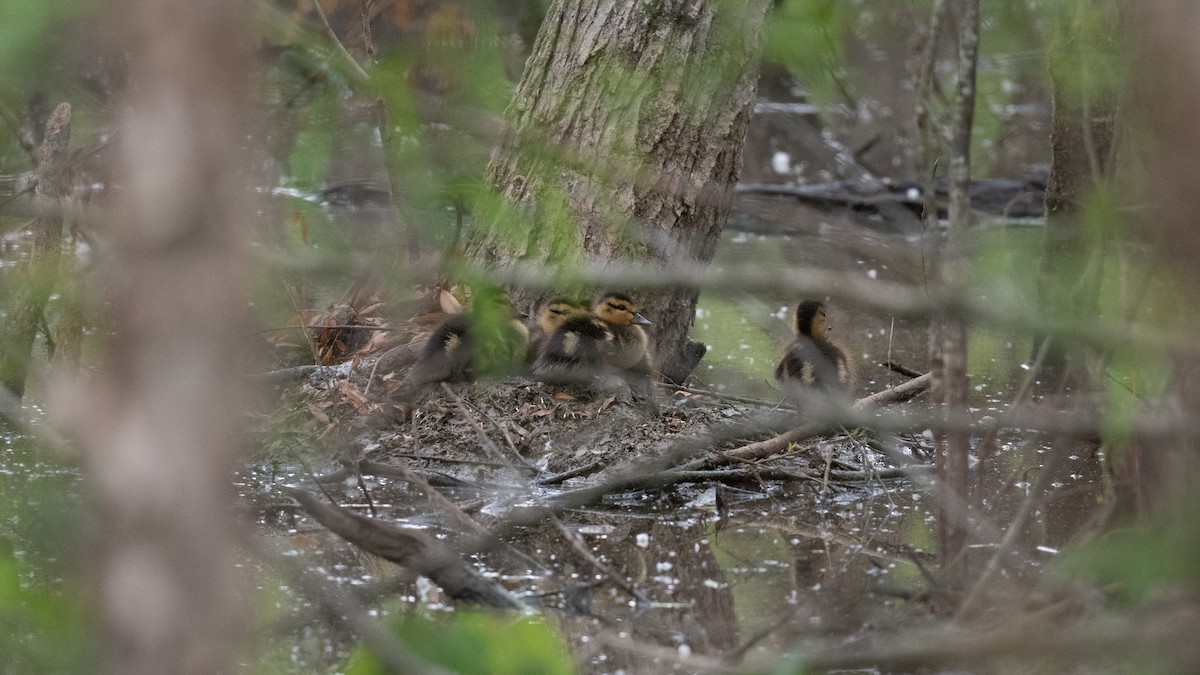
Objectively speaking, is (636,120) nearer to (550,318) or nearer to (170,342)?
(550,318)

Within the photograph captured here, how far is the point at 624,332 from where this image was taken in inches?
206

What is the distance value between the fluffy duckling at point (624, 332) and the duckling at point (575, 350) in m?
0.05

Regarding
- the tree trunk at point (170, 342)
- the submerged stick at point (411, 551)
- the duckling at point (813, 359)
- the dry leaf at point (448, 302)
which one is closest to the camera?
the tree trunk at point (170, 342)

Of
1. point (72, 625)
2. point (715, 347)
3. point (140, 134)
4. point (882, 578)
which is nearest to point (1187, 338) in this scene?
point (140, 134)

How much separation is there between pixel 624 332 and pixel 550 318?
0.33 metres

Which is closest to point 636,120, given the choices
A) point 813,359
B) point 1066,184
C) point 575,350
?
point 575,350

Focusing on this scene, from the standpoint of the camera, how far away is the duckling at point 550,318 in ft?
17.2

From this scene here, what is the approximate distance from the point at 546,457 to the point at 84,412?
3.70 metres

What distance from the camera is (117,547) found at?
1.18m

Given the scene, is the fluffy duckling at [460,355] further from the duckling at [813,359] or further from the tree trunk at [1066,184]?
the tree trunk at [1066,184]

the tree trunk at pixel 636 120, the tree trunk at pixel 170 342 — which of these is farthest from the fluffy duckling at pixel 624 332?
the tree trunk at pixel 170 342

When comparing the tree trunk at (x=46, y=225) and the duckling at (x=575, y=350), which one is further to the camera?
the duckling at (x=575, y=350)

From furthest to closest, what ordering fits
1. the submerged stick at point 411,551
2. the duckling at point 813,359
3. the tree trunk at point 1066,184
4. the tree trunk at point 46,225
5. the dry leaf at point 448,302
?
the dry leaf at point 448,302 → the duckling at point 813,359 → the tree trunk at point 46,225 → the tree trunk at point 1066,184 → the submerged stick at point 411,551

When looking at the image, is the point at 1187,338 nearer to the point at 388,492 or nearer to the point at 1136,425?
the point at 1136,425
